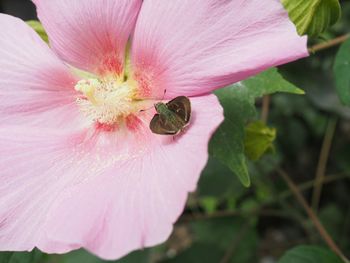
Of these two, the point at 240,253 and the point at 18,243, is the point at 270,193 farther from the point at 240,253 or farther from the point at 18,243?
the point at 18,243

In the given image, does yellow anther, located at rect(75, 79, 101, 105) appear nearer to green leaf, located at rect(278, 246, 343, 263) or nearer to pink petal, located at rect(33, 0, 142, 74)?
pink petal, located at rect(33, 0, 142, 74)

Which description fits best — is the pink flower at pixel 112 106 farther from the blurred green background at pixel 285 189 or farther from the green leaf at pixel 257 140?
the blurred green background at pixel 285 189

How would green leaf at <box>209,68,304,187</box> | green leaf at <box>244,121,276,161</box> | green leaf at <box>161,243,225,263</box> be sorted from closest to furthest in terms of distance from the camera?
green leaf at <box>209,68,304,187</box> → green leaf at <box>244,121,276,161</box> → green leaf at <box>161,243,225,263</box>

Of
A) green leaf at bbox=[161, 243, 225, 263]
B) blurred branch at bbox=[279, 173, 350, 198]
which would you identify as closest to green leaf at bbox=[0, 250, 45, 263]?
green leaf at bbox=[161, 243, 225, 263]

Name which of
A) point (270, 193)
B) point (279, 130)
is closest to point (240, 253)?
point (270, 193)

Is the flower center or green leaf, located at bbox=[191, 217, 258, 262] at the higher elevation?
the flower center

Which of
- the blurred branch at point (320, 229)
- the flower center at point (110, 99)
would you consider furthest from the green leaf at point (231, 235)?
the flower center at point (110, 99)
